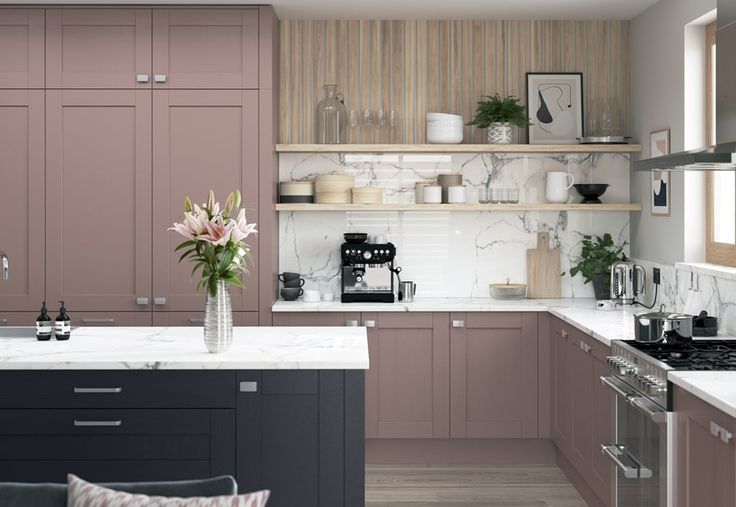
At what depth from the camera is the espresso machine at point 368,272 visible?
5383mm

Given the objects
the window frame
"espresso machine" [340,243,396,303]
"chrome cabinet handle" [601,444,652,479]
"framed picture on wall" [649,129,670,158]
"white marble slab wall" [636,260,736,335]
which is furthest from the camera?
"espresso machine" [340,243,396,303]

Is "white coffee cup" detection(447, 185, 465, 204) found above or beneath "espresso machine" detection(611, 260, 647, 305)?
above

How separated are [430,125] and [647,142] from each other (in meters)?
1.26

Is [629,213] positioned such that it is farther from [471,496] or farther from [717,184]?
[471,496]

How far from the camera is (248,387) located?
10.8 ft

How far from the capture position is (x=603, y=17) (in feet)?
18.3

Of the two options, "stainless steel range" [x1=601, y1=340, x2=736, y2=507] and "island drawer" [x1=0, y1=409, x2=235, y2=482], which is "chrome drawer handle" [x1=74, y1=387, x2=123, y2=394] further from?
"stainless steel range" [x1=601, y1=340, x2=736, y2=507]

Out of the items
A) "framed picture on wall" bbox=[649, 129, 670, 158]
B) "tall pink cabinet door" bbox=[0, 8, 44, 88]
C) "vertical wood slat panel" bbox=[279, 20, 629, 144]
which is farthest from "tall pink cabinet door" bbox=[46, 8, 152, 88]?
"framed picture on wall" bbox=[649, 129, 670, 158]

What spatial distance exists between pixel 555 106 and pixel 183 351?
124 inches

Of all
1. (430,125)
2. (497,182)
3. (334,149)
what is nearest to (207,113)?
(334,149)

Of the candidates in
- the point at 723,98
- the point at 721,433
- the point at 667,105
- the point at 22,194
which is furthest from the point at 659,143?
the point at 22,194

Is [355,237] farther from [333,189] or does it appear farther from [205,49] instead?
[205,49]

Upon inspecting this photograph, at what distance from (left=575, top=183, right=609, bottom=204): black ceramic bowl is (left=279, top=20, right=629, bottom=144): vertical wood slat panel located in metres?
0.42

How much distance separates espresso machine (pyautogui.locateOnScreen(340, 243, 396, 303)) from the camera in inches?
212
